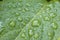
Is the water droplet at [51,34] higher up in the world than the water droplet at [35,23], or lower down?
lower down

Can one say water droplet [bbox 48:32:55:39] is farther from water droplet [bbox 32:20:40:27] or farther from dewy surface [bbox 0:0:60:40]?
water droplet [bbox 32:20:40:27]

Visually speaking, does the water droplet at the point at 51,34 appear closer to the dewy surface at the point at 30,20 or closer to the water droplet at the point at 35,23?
the dewy surface at the point at 30,20

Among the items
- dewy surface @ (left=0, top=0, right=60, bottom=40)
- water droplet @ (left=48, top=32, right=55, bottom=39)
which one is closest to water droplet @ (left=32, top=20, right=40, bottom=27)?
dewy surface @ (left=0, top=0, right=60, bottom=40)

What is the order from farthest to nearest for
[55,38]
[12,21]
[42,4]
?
[42,4], [12,21], [55,38]

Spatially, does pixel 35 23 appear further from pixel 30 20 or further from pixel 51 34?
pixel 51 34

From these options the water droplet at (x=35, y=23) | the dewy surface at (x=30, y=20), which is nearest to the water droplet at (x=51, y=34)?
the dewy surface at (x=30, y=20)

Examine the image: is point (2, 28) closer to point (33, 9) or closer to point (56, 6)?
point (33, 9)

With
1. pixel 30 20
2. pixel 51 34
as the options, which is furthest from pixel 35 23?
pixel 51 34

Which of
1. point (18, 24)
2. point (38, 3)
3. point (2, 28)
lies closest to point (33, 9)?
point (38, 3)
